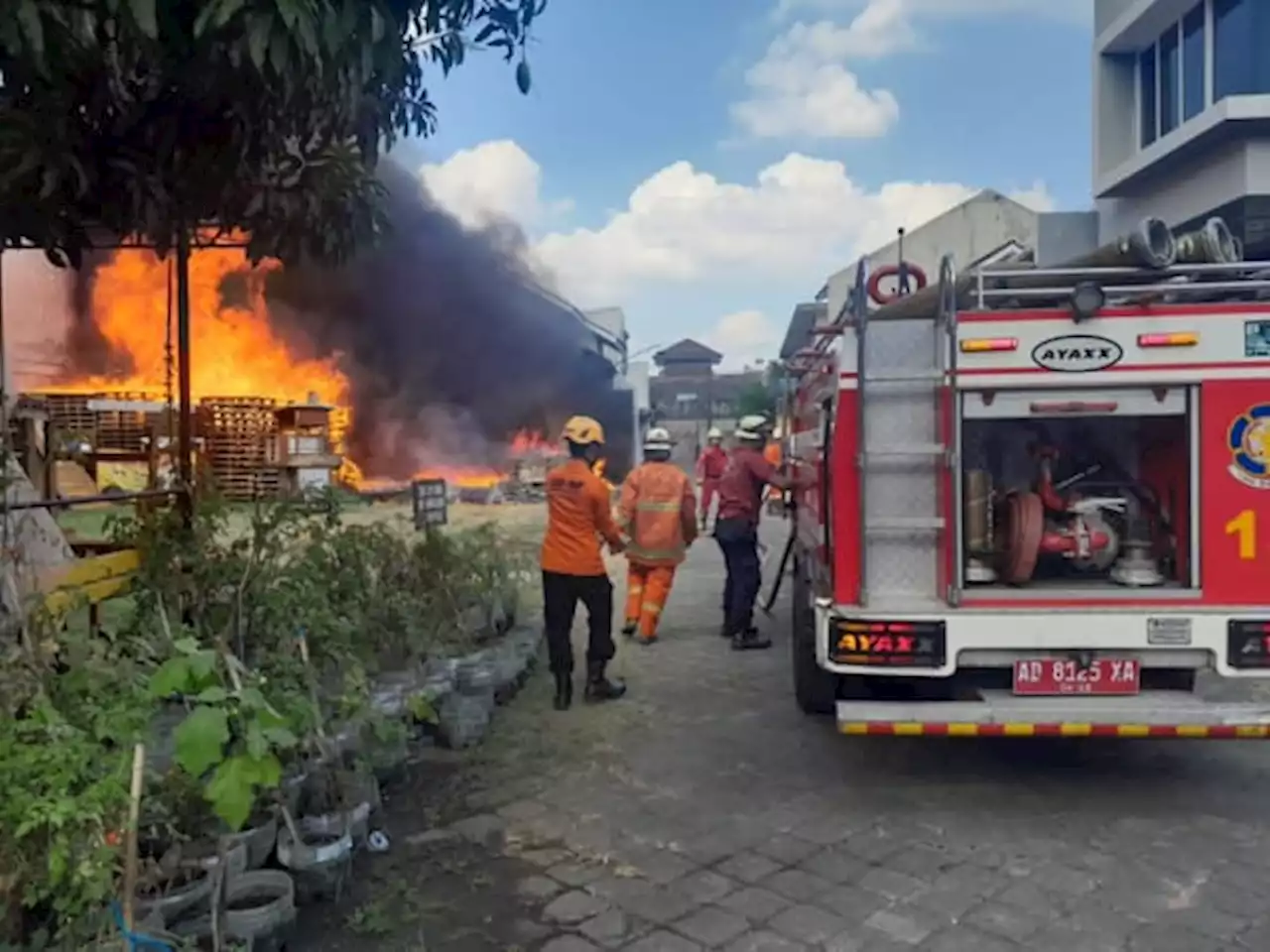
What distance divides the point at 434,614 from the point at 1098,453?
371 cm

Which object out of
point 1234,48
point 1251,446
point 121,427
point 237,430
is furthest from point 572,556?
point 237,430

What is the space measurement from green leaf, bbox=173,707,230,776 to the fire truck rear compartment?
3105 mm

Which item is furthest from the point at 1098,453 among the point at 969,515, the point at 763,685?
the point at 763,685

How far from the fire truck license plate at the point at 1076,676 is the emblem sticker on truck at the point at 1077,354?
1208 millimetres

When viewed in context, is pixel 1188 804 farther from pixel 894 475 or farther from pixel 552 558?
pixel 552 558

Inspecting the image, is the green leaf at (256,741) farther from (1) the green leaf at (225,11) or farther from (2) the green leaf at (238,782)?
(1) the green leaf at (225,11)

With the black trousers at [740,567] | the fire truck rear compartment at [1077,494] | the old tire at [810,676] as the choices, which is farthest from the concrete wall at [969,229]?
the fire truck rear compartment at [1077,494]

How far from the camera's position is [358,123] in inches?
169

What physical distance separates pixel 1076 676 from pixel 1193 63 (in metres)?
15.0

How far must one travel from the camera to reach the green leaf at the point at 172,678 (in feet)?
8.85

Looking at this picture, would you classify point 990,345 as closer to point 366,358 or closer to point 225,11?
point 225,11

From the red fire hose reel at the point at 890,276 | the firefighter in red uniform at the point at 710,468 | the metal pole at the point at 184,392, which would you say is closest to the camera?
the metal pole at the point at 184,392

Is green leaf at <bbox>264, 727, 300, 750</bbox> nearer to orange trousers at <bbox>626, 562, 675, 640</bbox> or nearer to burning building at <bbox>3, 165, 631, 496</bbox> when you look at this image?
orange trousers at <bbox>626, 562, 675, 640</bbox>

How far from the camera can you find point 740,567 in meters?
8.66
